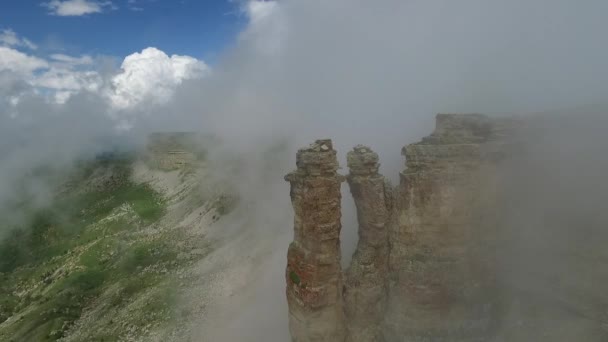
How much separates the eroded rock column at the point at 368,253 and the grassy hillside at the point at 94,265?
33048 millimetres

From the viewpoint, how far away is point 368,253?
32250 millimetres

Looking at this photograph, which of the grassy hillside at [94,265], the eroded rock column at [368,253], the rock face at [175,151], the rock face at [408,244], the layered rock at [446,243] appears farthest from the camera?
the rock face at [175,151]

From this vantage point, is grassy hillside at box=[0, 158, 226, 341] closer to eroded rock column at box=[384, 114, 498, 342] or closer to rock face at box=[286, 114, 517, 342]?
rock face at box=[286, 114, 517, 342]

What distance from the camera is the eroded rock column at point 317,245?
3023 centimetres

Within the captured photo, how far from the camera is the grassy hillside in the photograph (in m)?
60.4

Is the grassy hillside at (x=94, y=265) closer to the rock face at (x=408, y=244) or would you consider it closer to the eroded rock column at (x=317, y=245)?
the eroded rock column at (x=317, y=245)

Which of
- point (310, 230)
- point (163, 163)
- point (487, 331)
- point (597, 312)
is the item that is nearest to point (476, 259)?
point (487, 331)

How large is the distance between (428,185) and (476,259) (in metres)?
7.33

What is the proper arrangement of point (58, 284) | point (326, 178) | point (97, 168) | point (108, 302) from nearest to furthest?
1. point (326, 178)
2. point (108, 302)
3. point (58, 284)
4. point (97, 168)

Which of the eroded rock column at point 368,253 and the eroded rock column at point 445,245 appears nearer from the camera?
the eroded rock column at point 445,245

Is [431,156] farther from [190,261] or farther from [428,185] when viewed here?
[190,261]

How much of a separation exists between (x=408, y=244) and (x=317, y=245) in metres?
7.60

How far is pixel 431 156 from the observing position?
3075cm

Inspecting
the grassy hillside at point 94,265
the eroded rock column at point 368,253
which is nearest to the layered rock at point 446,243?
the eroded rock column at point 368,253
